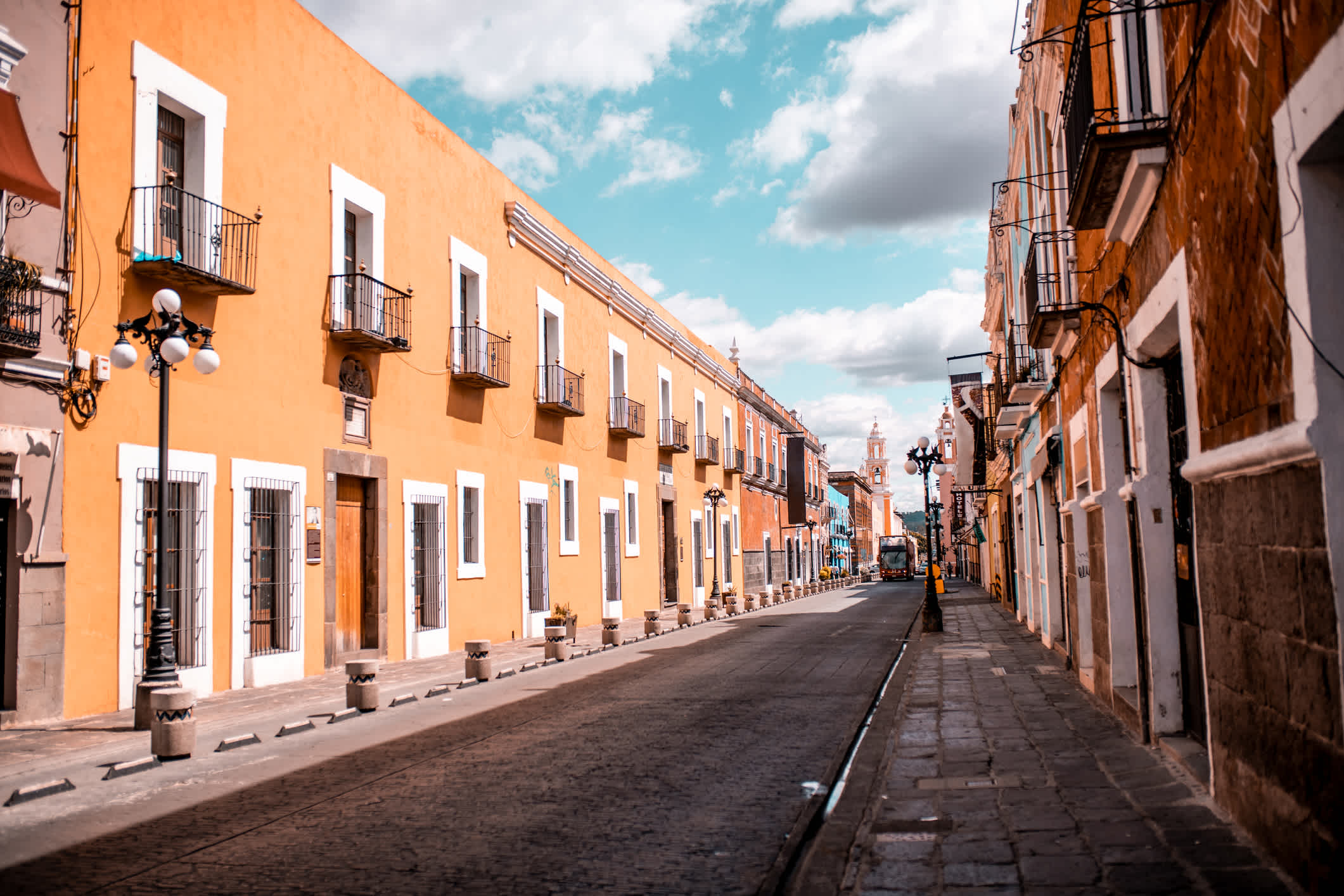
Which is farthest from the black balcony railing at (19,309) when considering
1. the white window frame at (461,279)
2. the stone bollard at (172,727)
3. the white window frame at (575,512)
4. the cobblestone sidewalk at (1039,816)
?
the white window frame at (575,512)

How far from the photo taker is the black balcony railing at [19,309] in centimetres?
907

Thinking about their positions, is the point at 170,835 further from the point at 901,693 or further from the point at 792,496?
the point at 792,496

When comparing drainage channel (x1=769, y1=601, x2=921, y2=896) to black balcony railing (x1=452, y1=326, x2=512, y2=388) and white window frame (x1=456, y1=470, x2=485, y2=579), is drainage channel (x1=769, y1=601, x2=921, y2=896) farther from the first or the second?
black balcony railing (x1=452, y1=326, x2=512, y2=388)

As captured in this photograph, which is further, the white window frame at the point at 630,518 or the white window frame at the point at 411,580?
the white window frame at the point at 630,518

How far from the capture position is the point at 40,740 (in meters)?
8.69

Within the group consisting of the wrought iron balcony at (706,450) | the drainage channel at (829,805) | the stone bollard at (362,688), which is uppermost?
the wrought iron balcony at (706,450)

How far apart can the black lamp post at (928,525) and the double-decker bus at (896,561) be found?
39080 millimetres

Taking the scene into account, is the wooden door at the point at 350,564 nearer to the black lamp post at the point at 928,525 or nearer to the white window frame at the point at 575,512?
the white window frame at the point at 575,512

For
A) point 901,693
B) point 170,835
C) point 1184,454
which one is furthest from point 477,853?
point 901,693

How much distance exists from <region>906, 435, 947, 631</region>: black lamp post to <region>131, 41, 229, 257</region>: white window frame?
1327cm

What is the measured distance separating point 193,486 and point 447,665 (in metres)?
4.72

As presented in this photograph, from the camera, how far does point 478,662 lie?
1329 cm

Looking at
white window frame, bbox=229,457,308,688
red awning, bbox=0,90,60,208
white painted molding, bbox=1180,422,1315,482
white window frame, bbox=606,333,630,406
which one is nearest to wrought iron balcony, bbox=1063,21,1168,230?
white painted molding, bbox=1180,422,1315,482

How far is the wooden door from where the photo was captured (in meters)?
14.6
